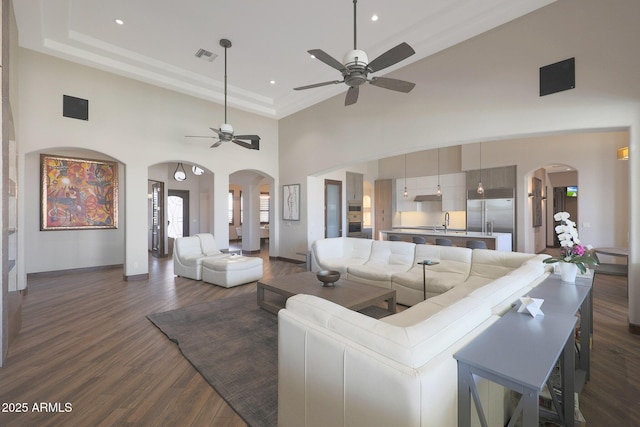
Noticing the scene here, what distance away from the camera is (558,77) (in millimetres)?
3791

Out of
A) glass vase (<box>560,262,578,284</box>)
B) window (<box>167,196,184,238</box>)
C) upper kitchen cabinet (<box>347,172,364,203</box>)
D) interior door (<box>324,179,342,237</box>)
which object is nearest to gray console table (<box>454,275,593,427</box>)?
glass vase (<box>560,262,578,284</box>)

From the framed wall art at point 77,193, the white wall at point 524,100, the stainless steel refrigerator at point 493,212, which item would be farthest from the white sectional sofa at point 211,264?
the stainless steel refrigerator at point 493,212

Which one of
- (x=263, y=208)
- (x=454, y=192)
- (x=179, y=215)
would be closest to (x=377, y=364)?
(x=454, y=192)

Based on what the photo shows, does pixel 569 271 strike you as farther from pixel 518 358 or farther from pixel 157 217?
pixel 157 217

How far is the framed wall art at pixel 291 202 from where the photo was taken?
7.94 m

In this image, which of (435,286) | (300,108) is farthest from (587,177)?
(300,108)

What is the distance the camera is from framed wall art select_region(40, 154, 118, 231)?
618cm

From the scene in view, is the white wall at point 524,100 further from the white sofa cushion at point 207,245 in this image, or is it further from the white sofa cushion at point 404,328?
the white sofa cushion at point 404,328

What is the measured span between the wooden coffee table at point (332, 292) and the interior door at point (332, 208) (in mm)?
4128

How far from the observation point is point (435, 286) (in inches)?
150

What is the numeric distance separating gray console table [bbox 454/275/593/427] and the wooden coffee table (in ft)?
5.46

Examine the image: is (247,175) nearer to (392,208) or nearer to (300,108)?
(300,108)

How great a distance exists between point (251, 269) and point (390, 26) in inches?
193

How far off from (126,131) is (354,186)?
6335 mm
